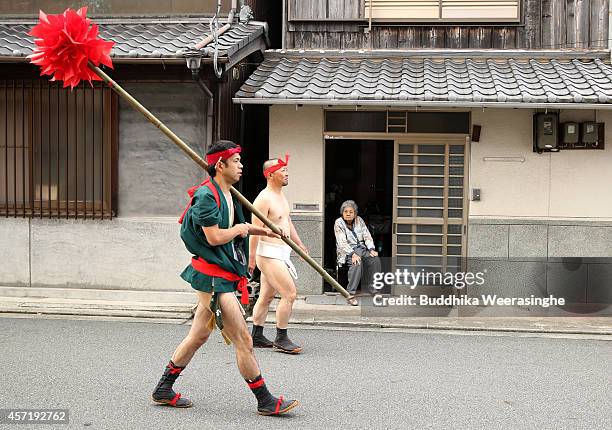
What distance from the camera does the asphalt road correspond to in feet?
21.2

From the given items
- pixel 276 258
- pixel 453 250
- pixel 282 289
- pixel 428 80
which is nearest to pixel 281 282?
pixel 282 289

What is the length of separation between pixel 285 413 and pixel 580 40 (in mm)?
8582

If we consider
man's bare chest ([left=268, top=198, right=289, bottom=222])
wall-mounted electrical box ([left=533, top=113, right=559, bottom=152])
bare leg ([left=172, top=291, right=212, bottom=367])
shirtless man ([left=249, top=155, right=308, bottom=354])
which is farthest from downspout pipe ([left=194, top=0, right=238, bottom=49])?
bare leg ([left=172, top=291, right=212, bottom=367])

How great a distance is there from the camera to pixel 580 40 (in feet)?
41.7

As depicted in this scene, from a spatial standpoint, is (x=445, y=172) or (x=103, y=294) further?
(x=445, y=172)

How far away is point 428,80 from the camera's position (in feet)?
38.8

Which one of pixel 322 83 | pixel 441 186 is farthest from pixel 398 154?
pixel 322 83

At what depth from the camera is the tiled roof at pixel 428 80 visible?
11.1 m

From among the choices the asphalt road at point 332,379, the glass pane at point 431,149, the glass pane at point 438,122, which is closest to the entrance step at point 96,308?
the asphalt road at point 332,379

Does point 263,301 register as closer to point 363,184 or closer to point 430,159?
point 430,159

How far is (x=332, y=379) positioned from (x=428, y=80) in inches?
217

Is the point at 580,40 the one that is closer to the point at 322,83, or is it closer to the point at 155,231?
the point at 322,83

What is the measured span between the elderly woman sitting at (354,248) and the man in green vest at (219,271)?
18.4 ft

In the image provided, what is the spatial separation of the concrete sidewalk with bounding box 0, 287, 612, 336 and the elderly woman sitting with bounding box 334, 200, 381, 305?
20.2 inches
